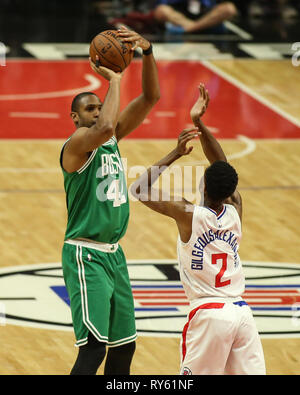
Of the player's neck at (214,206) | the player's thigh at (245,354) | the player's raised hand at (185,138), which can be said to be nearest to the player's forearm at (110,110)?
the player's raised hand at (185,138)

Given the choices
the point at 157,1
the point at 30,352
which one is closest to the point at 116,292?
the point at 30,352

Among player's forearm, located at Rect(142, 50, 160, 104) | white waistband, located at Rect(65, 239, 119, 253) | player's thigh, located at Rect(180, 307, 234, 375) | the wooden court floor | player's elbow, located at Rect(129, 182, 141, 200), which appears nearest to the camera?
player's thigh, located at Rect(180, 307, 234, 375)

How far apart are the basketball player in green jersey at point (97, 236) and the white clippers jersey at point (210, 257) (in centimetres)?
52

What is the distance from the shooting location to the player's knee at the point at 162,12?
2086 cm

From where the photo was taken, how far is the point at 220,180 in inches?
252

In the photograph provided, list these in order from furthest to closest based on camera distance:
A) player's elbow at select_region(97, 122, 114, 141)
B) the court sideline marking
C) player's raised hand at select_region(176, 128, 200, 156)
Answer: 1. the court sideline marking
2. player's elbow at select_region(97, 122, 114, 141)
3. player's raised hand at select_region(176, 128, 200, 156)

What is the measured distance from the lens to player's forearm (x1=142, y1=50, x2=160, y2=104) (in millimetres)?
7234

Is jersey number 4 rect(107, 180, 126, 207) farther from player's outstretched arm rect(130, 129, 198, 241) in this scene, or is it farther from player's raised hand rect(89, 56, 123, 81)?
player's raised hand rect(89, 56, 123, 81)

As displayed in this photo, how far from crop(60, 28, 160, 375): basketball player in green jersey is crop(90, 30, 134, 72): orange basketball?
0.07m

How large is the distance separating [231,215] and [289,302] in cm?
280

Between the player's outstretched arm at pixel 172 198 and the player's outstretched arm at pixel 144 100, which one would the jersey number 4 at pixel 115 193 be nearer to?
the player's outstretched arm at pixel 172 198

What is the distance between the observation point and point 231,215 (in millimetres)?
6574

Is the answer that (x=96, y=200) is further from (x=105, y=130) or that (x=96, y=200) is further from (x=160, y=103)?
(x=160, y=103)

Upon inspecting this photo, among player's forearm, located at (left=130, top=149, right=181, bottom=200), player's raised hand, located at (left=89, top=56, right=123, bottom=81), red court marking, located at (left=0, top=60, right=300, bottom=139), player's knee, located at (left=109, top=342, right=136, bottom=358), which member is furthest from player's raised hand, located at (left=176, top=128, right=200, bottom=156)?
red court marking, located at (left=0, top=60, right=300, bottom=139)
